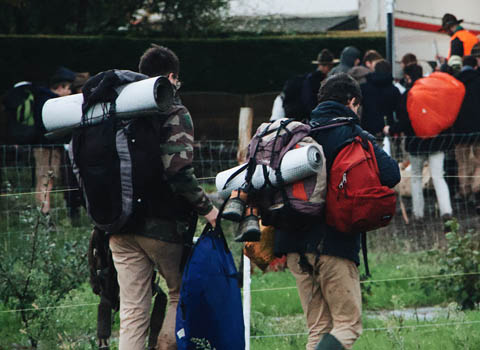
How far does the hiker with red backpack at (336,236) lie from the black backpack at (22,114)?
710cm

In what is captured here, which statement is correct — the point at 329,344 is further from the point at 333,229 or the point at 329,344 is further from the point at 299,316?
the point at 299,316

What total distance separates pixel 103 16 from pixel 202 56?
85.0 inches

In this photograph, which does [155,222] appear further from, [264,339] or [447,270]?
[447,270]

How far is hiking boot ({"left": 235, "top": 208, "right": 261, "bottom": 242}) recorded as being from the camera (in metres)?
4.69

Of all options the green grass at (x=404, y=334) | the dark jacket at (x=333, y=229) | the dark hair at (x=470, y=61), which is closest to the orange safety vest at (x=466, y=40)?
the dark hair at (x=470, y=61)

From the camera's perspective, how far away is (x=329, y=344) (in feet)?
15.8

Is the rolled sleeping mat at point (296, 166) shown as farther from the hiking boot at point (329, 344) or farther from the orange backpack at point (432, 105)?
the orange backpack at point (432, 105)

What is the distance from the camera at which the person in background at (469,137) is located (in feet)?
35.8

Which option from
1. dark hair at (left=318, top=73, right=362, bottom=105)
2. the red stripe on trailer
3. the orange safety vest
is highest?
the red stripe on trailer

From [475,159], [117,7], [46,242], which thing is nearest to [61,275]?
[46,242]

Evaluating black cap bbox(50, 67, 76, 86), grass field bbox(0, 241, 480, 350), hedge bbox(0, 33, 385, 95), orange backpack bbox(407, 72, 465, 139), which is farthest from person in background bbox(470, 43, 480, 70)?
hedge bbox(0, 33, 385, 95)

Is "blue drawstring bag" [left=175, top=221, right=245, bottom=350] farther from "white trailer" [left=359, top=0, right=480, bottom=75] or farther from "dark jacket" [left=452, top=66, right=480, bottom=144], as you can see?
"white trailer" [left=359, top=0, right=480, bottom=75]

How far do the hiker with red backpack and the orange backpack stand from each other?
5.67m

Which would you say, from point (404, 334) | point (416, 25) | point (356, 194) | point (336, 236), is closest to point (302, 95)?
point (416, 25)
